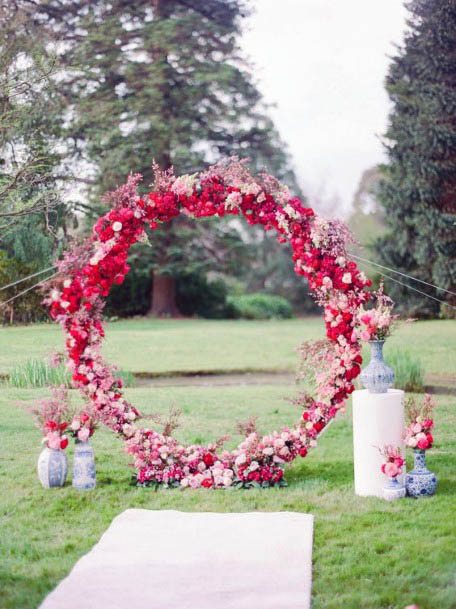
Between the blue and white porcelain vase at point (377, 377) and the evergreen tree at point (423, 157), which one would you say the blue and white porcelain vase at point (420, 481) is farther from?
the evergreen tree at point (423, 157)

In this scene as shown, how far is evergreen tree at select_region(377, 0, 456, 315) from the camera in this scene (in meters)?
8.45

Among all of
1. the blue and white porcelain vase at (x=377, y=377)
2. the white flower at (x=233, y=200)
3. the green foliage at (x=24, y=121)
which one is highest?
the green foliage at (x=24, y=121)

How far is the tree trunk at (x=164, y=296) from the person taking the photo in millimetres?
9422

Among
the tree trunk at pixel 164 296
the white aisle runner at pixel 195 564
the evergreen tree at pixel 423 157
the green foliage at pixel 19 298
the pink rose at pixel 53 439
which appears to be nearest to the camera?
the white aisle runner at pixel 195 564

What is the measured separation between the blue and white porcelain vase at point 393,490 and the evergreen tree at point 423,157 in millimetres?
4305

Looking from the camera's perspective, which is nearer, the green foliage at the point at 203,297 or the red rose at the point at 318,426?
the red rose at the point at 318,426

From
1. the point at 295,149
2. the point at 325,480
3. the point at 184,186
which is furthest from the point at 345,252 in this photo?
the point at 295,149

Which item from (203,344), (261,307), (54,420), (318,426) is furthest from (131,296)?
(318,426)

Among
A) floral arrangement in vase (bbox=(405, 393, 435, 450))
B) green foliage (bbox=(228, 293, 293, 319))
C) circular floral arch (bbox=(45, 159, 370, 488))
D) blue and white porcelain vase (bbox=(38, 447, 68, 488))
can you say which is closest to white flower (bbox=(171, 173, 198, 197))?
circular floral arch (bbox=(45, 159, 370, 488))

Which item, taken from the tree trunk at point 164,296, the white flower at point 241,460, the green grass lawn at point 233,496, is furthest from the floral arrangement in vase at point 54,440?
the tree trunk at point 164,296

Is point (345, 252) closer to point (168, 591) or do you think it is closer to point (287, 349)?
point (168, 591)

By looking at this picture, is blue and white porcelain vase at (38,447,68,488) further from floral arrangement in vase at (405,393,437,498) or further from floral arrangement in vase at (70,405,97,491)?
floral arrangement in vase at (405,393,437,498)

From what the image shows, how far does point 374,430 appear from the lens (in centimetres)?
467

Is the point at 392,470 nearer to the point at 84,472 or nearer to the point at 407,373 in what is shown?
the point at 84,472
